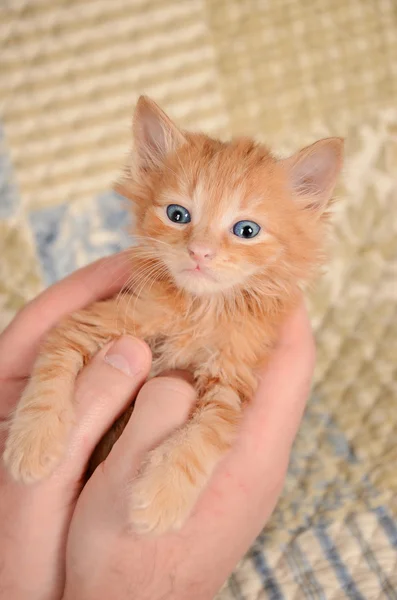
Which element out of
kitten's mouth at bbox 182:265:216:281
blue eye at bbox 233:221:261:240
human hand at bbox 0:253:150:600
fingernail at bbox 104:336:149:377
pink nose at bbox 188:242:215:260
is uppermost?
blue eye at bbox 233:221:261:240

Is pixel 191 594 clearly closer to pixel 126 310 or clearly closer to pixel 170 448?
pixel 170 448

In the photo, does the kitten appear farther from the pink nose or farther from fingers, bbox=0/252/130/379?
fingers, bbox=0/252/130/379

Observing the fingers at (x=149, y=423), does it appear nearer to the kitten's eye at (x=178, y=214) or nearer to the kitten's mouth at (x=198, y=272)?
the kitten's mouth at (x=198, y=272)

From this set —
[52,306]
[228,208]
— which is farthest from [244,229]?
[52,306]

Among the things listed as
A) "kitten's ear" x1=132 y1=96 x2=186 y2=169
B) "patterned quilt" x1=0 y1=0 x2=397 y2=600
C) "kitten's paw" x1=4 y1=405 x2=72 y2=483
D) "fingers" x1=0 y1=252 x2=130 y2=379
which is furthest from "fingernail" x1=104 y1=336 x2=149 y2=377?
"patterned quilt" x1=0 y1=0 x2=397 y2=600

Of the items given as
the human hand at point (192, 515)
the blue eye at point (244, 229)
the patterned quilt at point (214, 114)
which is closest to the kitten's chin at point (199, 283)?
the blue eye at point (244, 229)

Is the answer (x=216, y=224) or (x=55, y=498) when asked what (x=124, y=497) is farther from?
(x=216, y=224)

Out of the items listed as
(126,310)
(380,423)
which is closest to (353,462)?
(380,423)
